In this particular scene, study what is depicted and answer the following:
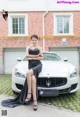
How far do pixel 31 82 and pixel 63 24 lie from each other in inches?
Result: 476

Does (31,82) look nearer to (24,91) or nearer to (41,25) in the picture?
(24,91)

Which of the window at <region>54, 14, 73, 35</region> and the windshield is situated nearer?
the windshield

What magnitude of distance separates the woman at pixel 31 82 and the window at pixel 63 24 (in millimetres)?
11062

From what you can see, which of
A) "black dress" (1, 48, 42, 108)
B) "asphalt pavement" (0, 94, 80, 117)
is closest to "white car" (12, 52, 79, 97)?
"black dress" (1, 48, 42, 108)

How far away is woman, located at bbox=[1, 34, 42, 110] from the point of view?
21.1 ft

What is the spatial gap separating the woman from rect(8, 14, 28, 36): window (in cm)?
1098

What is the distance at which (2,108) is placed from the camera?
6.09 metres

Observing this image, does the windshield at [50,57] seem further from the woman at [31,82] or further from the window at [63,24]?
the window at [63,24]

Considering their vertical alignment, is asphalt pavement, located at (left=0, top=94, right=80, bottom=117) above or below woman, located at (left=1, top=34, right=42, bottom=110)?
below

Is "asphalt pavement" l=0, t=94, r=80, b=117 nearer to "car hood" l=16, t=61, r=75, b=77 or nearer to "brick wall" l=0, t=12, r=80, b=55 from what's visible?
"car hood" l=16, t=61, r=75, b=77

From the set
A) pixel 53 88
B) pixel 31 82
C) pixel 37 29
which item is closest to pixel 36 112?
pixel 31 82

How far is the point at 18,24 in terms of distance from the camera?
18062 millimetres

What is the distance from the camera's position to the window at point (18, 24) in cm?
1778

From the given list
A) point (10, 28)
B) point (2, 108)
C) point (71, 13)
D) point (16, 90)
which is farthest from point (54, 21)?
point (2, 108)
